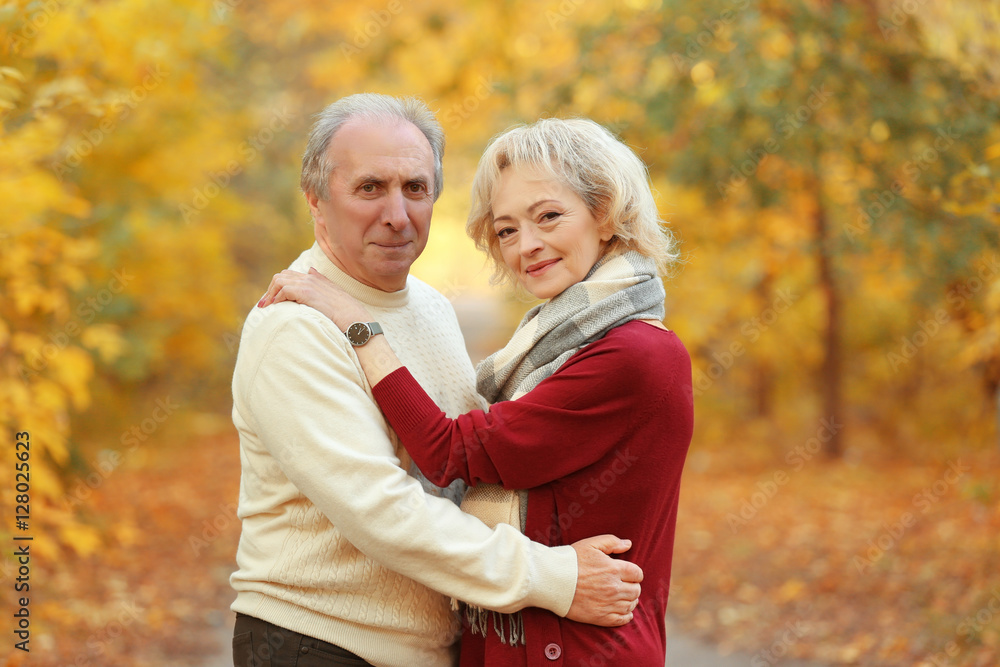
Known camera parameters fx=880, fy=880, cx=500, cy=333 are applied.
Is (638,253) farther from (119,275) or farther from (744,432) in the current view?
(744,432)

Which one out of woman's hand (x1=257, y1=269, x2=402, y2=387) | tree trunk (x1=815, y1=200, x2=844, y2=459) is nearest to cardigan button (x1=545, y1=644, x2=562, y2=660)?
woman's hand (x1=257, y1=269, x2=402, y2=387)

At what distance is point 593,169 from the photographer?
212cm

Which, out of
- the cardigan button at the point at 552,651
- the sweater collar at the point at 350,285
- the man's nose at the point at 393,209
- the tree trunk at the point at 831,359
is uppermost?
the tree trunk at the point at 831,359

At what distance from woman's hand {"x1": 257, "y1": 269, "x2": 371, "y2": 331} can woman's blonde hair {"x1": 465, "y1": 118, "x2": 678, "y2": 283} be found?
46 centimetres

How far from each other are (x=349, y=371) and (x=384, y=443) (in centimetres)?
18

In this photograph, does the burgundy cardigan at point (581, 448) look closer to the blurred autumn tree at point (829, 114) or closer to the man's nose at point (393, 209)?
the man's nose at point (393, 209)

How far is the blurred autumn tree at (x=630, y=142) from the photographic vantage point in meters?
4.07

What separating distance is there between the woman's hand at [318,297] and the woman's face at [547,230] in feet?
1.37

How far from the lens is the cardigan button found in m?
1.97

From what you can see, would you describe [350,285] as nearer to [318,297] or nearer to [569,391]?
[318,297]

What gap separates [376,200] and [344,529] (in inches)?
30.8

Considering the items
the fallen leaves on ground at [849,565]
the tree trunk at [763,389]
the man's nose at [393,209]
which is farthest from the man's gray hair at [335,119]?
the tree trunk at [763,389]

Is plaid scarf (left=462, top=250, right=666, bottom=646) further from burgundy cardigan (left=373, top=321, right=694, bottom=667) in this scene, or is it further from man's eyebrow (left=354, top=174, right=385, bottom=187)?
man's eyebrow (left=354, top=174, right=385, bottom=187)

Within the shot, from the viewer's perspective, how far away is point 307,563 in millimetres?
2018
